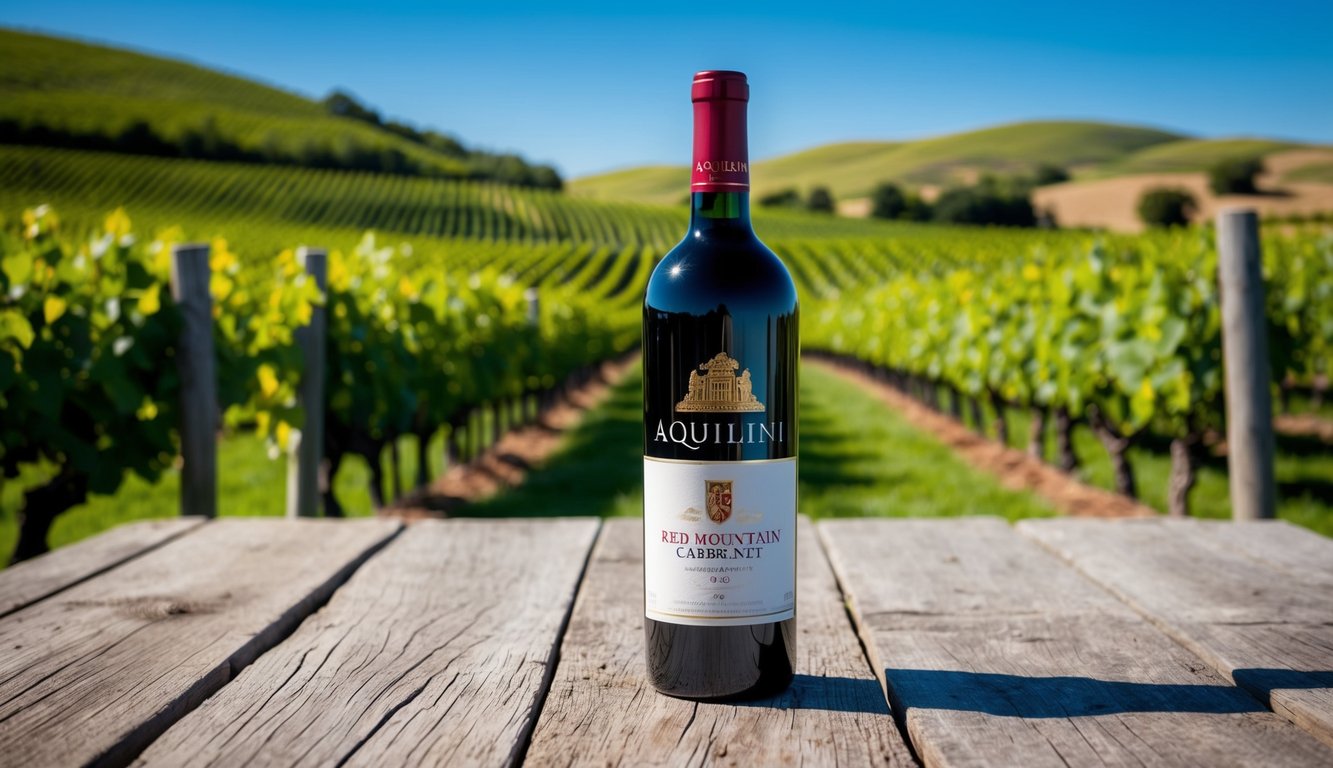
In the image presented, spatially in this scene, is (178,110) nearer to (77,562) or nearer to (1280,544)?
(77,562)

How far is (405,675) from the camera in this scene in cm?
139

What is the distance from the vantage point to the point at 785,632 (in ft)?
4.49

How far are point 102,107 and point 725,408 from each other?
331 feet

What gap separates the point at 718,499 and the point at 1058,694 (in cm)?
52

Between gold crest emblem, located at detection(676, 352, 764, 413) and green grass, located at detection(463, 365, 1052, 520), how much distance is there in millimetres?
4724

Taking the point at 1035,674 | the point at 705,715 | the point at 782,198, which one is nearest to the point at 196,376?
the point at 705,715

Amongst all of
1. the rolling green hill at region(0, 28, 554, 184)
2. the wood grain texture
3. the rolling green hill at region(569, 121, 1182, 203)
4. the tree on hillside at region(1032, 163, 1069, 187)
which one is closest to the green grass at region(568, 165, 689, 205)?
the rolling green hill at region(569, 121, 1182, 203)

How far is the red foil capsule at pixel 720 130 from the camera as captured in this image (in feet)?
4.40

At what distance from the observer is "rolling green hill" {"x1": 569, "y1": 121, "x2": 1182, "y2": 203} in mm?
93938

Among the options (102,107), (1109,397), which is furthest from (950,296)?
(102,107)

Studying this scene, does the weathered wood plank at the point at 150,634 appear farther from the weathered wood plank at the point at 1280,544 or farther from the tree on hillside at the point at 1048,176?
the tree on hillside at the point at 1048,176

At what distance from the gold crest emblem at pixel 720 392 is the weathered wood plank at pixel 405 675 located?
17.5 inches

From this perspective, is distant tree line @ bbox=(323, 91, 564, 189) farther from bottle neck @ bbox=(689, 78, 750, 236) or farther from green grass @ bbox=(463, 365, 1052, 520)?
bottle neck @ bbox=(689, 78, 750, 236)

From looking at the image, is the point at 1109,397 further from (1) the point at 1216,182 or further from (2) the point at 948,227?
(1) the point at 1216,182
